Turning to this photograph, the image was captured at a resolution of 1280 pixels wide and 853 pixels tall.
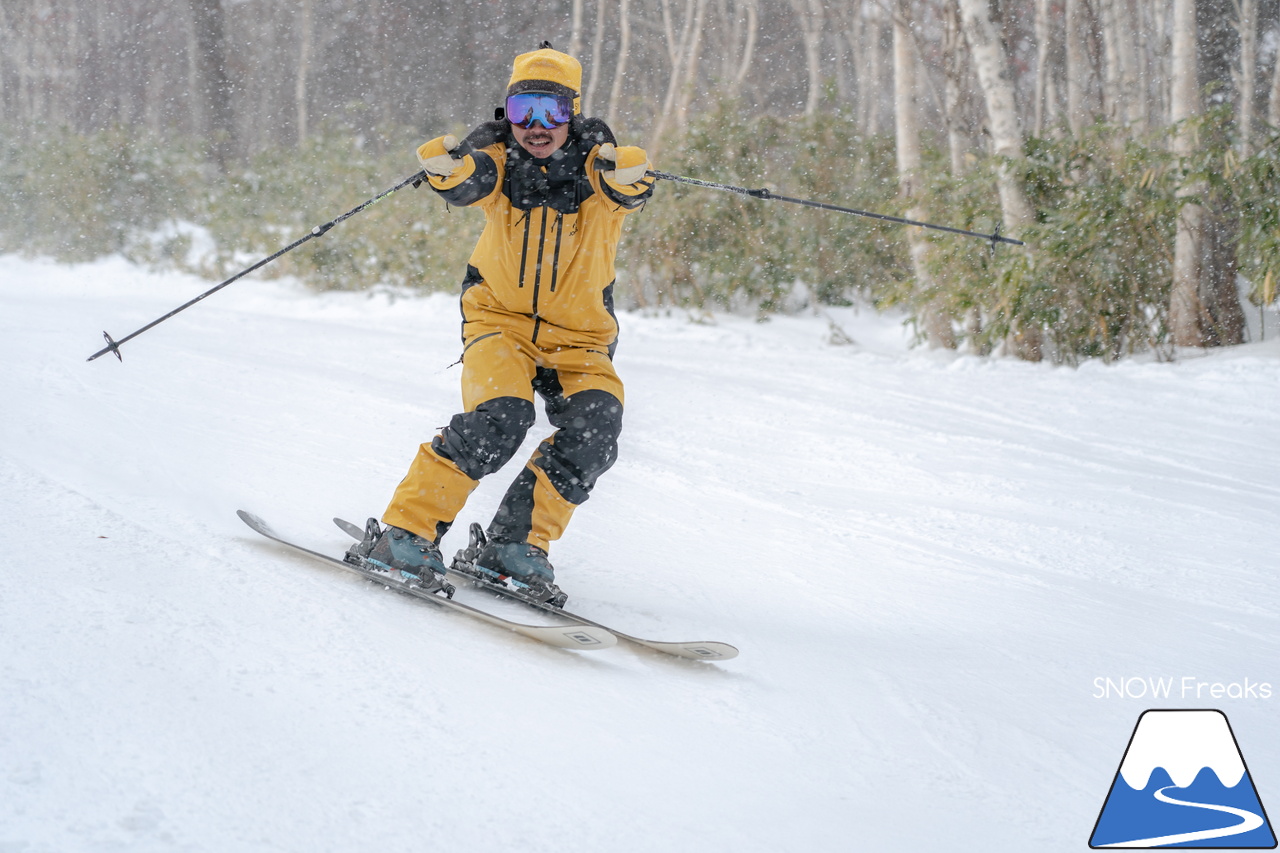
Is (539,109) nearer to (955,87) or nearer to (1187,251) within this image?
(1187,251)

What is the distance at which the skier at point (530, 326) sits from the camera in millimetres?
2920

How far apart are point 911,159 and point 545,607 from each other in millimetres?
7327

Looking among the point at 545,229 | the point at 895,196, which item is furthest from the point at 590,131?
the point at 895,196

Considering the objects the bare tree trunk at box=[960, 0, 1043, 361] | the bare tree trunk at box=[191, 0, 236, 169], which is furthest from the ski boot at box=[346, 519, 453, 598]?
the bare tree trunk at box=[191, 0, 236, 169]

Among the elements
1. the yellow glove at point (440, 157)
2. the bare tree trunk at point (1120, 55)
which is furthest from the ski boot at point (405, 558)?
the bare tree trunk at point (1120, 55)

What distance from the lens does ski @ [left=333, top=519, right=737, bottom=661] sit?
2.61 m

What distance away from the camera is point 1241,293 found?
24.9 ft

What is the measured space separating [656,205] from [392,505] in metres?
7.06

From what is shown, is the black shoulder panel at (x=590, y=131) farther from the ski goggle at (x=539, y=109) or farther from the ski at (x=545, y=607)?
the ski at (x=545, y=607)

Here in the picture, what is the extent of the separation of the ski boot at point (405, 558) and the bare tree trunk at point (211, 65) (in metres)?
18.3

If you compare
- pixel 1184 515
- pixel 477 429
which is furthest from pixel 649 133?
pixel 477 429

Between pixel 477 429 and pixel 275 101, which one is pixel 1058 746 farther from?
pixel 275 101

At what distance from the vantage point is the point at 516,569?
9.93 feet

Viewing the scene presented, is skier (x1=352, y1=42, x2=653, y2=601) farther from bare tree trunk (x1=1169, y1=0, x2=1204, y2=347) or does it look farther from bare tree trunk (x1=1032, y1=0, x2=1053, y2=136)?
bare tree trunk (x1=1032, y1=0, x2=1053, y2=136)
